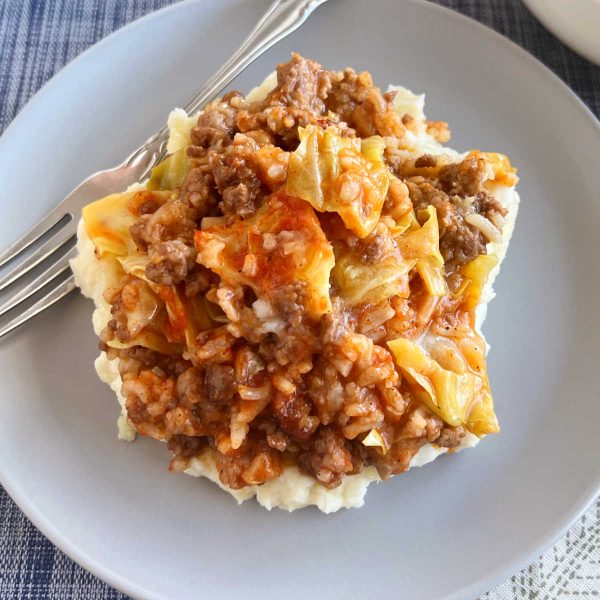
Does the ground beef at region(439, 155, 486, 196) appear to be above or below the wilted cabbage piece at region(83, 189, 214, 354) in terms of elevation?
below

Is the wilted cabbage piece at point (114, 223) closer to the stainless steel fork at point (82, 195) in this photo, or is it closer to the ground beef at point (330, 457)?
the stainless steel fork at point (82, 195)

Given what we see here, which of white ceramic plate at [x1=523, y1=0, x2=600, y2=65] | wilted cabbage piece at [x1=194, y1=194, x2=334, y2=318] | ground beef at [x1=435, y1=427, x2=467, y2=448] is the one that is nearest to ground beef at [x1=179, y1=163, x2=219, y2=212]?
wilted cabbage piece at [x1=194, y1=194, x2=334, y2=318]

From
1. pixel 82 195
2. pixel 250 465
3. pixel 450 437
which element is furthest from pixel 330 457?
pixel 82 195

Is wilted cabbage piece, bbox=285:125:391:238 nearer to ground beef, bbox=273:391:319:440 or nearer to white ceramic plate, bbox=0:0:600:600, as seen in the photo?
ground beef, bbox=273:391:319:440

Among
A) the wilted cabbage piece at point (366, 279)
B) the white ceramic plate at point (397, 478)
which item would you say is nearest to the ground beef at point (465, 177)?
the wilted cabbage piece at point (366, 279)

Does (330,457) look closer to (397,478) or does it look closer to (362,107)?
(397,478)

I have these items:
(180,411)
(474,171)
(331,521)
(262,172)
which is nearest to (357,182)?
(262,172)

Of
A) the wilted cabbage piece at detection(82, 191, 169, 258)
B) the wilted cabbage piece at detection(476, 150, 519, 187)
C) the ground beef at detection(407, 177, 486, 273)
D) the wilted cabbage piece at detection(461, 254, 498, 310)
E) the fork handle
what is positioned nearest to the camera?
the ground beef at detection(407, 177, 486, 273)
